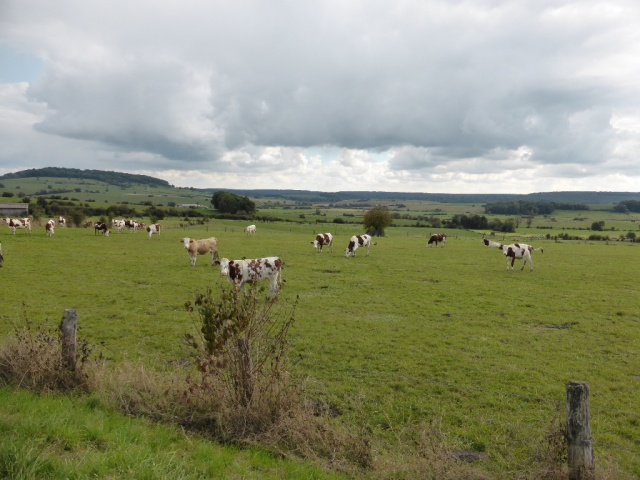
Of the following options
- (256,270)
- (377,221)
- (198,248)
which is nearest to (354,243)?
(198,248)

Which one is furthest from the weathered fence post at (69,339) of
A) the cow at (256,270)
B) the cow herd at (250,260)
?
the cow at (256,270)

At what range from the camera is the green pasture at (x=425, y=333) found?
24.7 feet

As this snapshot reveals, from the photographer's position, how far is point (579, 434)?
5.03m

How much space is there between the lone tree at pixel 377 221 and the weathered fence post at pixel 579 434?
59031 millimetres

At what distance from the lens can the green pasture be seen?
7.53 m

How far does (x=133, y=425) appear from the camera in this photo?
5938mm

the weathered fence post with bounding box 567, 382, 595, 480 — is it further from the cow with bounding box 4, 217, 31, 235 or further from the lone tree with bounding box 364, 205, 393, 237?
the lone tree with bounding box 364, 205, 393, 237

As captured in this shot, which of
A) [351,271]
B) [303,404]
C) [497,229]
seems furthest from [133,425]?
[497,229]

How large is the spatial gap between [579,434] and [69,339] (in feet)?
24.2

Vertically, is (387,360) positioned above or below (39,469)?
below

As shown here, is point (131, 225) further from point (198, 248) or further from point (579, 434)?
point (579, 434)

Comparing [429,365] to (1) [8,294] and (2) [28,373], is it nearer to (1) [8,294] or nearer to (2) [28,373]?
(2) [28,373]

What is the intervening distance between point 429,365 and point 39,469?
794 cm

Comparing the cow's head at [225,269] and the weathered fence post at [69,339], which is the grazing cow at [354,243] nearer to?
the cow's head at [225,269]
